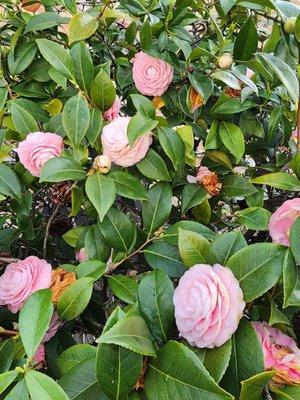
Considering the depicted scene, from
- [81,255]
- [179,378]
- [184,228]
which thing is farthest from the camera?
[81,255]

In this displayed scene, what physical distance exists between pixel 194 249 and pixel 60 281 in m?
0.20

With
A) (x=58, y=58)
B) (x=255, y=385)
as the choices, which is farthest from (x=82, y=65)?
(x=255, y=385)

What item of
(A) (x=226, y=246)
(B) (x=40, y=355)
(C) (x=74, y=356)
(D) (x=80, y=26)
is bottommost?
(B) (x=40, y=355)

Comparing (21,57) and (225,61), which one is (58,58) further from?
(225,61)

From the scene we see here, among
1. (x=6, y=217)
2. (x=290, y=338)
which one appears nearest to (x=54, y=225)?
(x=6, y=217)

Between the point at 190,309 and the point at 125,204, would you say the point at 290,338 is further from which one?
the point at 125,204

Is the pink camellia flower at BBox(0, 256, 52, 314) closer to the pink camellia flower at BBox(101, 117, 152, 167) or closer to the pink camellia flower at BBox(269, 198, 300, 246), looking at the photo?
the pink camellia flower at BBox(101, 117, 152, 167)

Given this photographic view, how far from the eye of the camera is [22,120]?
2.34ft

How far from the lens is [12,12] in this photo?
0.84 m

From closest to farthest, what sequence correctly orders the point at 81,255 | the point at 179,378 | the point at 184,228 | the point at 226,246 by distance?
the point at 179,378
the point at 226,246
the point at 184,228
the point at 81,255

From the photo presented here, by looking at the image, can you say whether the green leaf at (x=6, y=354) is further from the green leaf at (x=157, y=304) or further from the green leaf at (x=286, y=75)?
the green leaf at (x=286, y=75)

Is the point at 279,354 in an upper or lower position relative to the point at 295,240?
lower

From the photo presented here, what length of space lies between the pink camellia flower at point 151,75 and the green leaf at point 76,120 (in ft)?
0.58

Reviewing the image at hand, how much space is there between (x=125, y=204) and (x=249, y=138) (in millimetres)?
280
